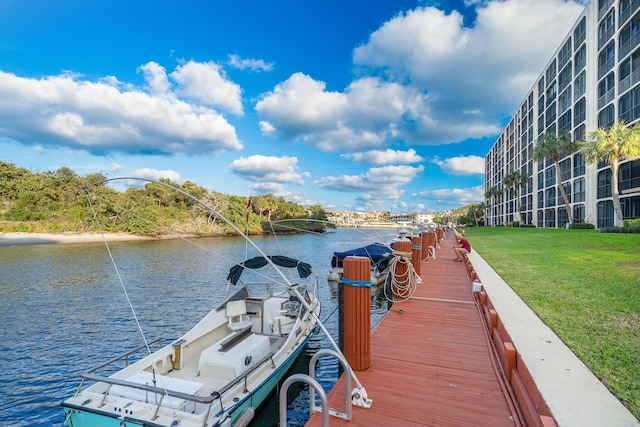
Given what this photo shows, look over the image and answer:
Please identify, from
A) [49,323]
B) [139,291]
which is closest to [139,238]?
[139,291]

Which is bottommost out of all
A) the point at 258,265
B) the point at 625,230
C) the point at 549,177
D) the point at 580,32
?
the point at 258,265

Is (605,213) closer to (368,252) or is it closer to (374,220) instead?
(368,252)

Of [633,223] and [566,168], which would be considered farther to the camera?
[566,168]

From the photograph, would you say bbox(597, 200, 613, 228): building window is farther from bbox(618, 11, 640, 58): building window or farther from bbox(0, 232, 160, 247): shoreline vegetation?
bbox(0, 232, 160, 247): shoreline vegetation

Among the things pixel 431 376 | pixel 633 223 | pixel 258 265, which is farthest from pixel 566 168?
pixel 431 376

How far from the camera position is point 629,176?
31.6 metres

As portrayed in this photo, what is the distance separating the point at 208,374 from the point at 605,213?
146 feet

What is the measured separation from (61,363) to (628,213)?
145 feet

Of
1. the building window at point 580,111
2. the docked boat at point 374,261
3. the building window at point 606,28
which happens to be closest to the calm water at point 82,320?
the docked boat at point 374,261

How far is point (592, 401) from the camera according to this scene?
4.47 meters

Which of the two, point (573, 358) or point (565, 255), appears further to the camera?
point (565, 255)

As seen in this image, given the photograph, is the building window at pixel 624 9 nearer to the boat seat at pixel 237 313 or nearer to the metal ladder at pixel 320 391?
the boat seat at pixel 237 313

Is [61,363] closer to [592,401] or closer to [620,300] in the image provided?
[592,401]

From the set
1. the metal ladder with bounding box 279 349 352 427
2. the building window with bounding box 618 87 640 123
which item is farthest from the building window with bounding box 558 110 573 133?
the metal ladder with bounding box 279 349 352 427
